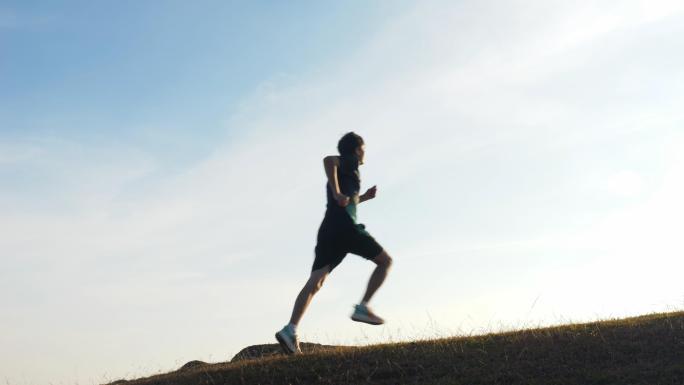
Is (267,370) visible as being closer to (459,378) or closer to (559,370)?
(459,378)

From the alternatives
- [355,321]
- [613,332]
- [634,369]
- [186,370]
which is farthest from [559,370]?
[186,370]

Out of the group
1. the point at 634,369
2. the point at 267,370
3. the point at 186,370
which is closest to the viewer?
the point at 634,369

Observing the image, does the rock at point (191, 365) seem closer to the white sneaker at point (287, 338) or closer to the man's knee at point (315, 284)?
the white sneaker at point (287, 338)

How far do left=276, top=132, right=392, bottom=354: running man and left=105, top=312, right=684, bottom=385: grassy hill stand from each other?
500 mm

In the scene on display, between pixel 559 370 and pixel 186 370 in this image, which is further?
pixel 186 370

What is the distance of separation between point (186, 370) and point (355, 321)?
104 inches

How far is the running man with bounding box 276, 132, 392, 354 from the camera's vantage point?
904 centimetres

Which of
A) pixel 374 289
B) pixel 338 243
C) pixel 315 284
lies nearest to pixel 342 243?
pixel 338 243

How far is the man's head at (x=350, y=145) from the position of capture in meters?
9.24

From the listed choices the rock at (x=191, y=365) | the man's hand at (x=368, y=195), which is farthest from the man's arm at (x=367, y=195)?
the rock at (x=191, y=365)

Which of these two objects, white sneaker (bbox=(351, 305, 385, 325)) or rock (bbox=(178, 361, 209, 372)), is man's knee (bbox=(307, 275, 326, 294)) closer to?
white sneaker (bbox=(351, 305, 385, 325))

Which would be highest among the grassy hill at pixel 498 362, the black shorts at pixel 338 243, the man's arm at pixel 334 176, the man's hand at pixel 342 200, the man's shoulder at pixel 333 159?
the man's shoulder at pixel 333 159

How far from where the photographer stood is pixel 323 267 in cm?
911

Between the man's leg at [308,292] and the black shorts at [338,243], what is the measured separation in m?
0.07
